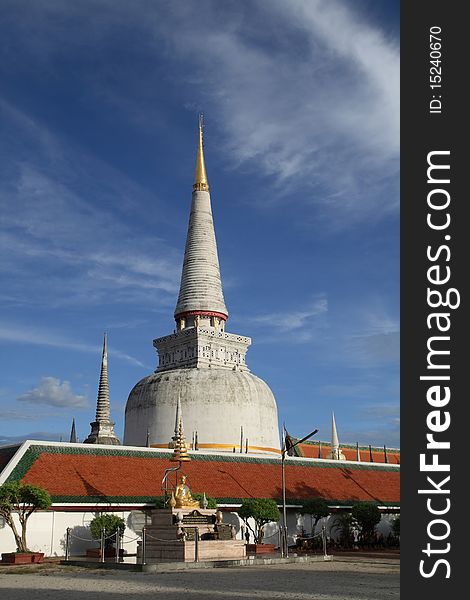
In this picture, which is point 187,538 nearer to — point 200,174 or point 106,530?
point 106,530

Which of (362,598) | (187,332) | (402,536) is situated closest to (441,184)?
(402,536)

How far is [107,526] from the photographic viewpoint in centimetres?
3425

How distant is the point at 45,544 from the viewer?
34.7 m

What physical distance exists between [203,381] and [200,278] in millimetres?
10318

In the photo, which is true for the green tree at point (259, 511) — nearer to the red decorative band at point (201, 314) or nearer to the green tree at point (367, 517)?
the green tree at point (367, 517)

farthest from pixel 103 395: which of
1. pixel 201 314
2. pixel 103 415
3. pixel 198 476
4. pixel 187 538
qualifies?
pixel 187 538

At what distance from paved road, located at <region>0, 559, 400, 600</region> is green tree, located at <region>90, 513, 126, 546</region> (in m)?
6.13

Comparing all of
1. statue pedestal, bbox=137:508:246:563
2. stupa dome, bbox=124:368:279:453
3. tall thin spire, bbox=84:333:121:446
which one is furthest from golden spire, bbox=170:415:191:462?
tall thin spire, bbox=84:333:121:446

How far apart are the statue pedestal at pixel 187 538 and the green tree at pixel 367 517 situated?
1221 centimetres

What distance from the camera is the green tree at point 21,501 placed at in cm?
3147

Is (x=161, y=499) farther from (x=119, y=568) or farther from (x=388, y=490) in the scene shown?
(x=388, y=490)

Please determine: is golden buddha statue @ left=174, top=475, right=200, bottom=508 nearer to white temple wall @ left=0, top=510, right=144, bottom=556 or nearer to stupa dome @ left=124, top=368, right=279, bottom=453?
white temple wall @ left=0, top=510, right=144, bottom=556

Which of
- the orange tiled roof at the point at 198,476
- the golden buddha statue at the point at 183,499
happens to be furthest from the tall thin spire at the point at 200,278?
the golden buddha statue at the point at 183,499

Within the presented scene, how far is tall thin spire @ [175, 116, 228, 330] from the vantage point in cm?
6638
